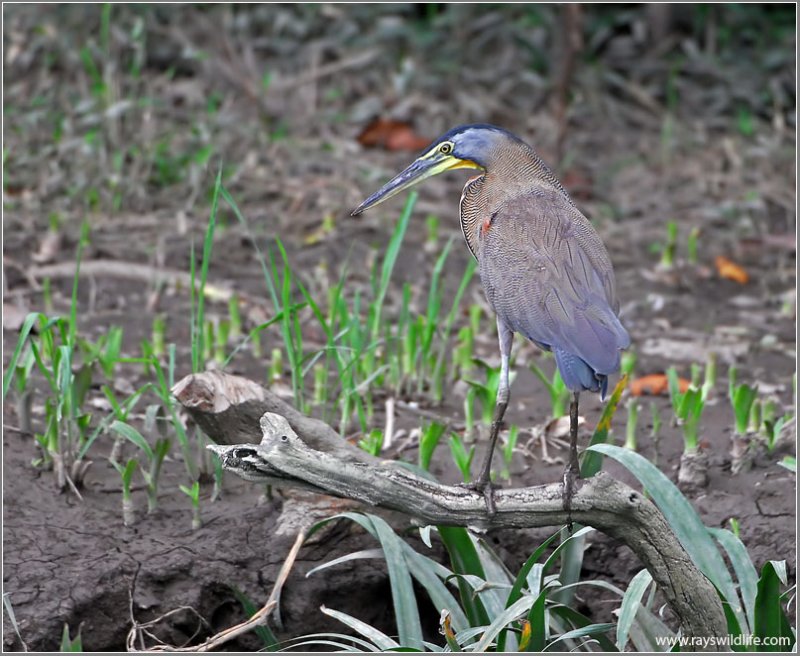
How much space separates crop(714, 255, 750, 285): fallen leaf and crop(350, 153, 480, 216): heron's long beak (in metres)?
2.94

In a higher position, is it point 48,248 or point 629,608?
point 48,248

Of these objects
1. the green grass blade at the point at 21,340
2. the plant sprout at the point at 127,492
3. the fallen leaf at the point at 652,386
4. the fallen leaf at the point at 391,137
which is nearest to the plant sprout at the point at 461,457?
the plant sprout at the point at 127,492

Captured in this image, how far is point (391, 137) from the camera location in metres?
7.35

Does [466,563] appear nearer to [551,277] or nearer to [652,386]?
[551,277]

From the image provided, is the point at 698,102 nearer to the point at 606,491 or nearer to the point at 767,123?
the point at 767,123

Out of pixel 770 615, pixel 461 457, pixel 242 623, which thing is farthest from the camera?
pixel 461 457

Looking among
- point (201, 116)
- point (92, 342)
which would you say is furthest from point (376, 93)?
point (92, 342)

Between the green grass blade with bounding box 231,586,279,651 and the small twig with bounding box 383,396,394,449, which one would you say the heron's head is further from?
the green grass blade with bounding box 231,586,279,651

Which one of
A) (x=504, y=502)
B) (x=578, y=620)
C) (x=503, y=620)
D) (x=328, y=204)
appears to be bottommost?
(x=578, y=620)

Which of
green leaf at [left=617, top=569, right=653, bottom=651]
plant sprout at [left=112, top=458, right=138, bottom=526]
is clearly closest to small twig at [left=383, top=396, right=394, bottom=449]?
plant sprout at [left=112, top=458, right=138, bottom=526]

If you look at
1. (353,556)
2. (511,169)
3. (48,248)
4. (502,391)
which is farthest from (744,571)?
(48,248)

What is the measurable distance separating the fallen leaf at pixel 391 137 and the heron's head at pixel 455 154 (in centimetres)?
378

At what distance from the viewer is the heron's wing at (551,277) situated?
10.0 feet

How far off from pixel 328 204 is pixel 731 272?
2.18m
